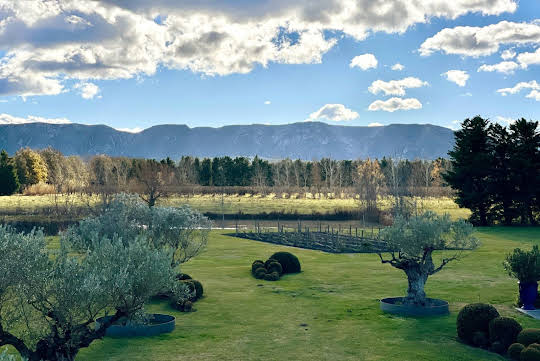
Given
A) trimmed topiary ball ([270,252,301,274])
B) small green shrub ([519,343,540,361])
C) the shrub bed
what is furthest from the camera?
trimmed topiary ball ([270,252,301,274])

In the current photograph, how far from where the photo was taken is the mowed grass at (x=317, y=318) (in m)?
19.9

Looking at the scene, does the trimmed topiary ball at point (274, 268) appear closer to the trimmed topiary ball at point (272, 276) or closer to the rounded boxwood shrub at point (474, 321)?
the trimmed topiary ball at point (272, 276)

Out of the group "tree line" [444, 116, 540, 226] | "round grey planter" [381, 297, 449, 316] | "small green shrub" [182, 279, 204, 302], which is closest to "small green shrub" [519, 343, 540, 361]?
"round grey planter" [381, 297, 449, 316]

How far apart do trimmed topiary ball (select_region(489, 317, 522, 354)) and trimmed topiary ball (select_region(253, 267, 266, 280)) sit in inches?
684

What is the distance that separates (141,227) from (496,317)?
17891mm

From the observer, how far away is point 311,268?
3909 centimetres

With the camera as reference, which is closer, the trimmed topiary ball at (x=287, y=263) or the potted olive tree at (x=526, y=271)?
the potted olive tree at (x=526, y=271)

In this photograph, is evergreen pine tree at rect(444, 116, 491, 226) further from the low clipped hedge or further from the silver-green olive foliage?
the silver-green olive foliage

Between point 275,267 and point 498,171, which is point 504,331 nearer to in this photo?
point 275,267

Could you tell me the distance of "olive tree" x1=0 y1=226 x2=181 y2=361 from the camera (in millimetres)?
14672

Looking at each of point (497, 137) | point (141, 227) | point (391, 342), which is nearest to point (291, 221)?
point (497, 137)

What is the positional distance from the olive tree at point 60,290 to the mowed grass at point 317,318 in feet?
12.9

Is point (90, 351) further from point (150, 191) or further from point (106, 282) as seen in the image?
point (150, 191)

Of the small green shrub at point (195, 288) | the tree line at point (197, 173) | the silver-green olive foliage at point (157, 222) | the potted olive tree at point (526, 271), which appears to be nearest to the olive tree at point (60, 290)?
the silver-green olive foliage at point (157, 222)
